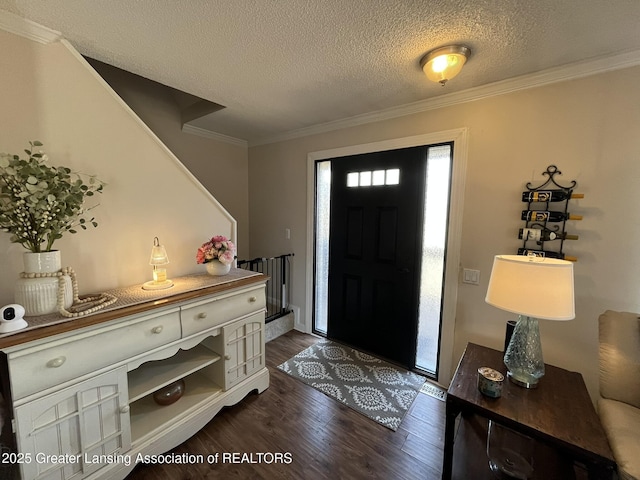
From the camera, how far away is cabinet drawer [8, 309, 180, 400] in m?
1.03

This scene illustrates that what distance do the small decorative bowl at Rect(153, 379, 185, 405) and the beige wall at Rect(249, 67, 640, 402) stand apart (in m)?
2.14

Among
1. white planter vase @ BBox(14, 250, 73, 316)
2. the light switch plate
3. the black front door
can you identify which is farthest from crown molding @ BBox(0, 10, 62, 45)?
the light switch plate

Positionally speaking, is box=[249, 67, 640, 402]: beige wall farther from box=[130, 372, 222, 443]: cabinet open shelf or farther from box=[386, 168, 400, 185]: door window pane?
box=[130, 372, 222, 443]: cabinet open shelf

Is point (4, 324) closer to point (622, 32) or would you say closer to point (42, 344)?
point (42, 344)

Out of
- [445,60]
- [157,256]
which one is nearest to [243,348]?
[157,256]

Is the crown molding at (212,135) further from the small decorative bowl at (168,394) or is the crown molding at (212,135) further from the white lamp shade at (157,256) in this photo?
the small decorative bowl at (168,394)

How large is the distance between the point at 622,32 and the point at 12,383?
320 cm

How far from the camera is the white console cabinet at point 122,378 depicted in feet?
3.48

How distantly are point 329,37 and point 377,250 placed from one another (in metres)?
1.75

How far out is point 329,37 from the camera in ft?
4.51

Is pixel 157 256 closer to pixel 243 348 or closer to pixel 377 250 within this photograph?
pixel 243 348

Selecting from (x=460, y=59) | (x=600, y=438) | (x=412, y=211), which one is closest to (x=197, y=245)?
(x=412, y=211)

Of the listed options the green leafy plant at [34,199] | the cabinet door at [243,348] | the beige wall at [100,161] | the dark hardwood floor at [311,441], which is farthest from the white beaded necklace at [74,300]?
the dark hardwood floor at [311,441]

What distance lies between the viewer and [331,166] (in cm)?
278
